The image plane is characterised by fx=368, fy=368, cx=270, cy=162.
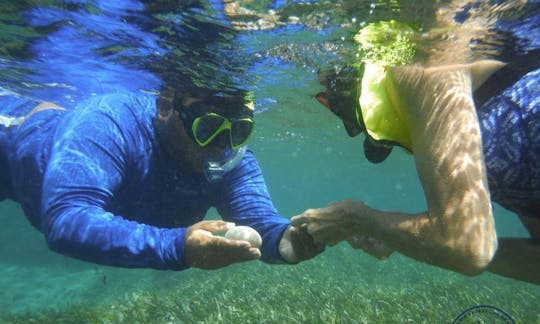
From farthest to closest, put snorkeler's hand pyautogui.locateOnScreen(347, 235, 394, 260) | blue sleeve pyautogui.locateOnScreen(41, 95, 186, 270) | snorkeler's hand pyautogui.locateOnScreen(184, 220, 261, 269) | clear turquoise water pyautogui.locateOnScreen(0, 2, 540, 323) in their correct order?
1. clear turquoise water pyautogui.locateOnScreen(0, 2, 540, 323)
2. snorkeler's hand pyautogui.locateOnScreen(347, 235, 394, 260)
3. blue sleeve pyautogui.locateOnScreen(41, 95, 186, 270)
4. snorkeler's hand pyautogui.locateOnScreen(184, 220, 261, 269)

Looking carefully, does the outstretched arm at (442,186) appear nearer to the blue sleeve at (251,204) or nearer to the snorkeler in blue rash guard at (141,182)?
the snorkeler in blue rash guard at (141,182)

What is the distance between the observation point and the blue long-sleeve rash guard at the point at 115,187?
11.3 feet

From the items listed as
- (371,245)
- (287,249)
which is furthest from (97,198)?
(371,245)

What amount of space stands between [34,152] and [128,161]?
5.82 feet

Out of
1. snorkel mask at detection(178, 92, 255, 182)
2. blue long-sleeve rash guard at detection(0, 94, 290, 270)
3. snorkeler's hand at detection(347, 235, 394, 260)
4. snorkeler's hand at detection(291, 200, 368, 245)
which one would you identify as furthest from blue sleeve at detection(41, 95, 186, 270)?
snorkeler's hand at detection(347, 235, 394, 260)

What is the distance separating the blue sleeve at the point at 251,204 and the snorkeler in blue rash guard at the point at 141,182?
18mm

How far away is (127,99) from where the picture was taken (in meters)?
5.61

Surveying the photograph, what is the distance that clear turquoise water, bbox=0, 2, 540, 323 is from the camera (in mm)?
8078

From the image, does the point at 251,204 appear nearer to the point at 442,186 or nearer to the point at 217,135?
the point at 217,135

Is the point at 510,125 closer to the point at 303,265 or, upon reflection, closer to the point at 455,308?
the point at 455,308

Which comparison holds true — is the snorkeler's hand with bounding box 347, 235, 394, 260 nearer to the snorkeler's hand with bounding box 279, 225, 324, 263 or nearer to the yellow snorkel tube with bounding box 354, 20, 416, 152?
the snorkeler's hand with bounding box 279, 225, 324, 263

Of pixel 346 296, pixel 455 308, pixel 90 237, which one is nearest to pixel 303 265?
pixel 346 296

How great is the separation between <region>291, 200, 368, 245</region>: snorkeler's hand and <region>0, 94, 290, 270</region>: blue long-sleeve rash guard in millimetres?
1217

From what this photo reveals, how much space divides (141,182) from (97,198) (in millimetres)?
1349
